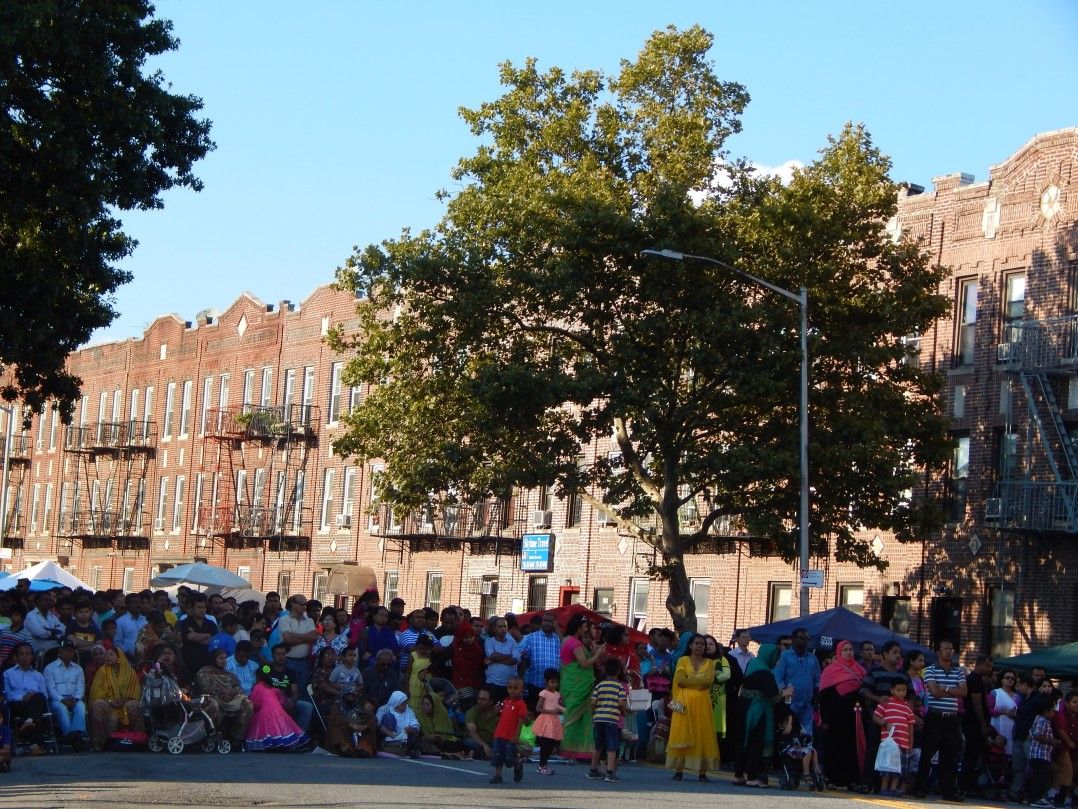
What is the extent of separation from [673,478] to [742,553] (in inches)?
362

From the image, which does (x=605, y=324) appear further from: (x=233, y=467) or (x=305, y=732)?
(x=233, y=467)

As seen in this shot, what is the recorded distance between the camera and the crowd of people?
21031 millimetres

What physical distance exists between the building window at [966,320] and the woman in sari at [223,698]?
21136 mm

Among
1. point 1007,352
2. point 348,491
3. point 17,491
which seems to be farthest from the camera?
point 17,491

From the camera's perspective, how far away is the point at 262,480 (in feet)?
201

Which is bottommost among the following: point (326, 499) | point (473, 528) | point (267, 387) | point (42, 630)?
point (42, 630)

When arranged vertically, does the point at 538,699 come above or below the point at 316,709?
above

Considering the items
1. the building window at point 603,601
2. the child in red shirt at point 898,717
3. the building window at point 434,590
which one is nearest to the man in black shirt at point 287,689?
the child in red shirt at point 898,717

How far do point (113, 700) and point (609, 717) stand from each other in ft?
19.6

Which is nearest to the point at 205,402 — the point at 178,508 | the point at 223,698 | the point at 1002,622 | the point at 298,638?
the point at 178,508

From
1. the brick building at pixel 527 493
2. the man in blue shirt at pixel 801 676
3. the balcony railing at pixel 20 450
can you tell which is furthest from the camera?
the balcony railing at pixel 20 450

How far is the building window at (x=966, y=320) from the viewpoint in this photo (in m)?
38.5

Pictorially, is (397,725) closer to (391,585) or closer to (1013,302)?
(1013,302)

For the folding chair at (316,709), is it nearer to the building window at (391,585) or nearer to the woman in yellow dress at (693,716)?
the woman in yellow dress at (693,716)
